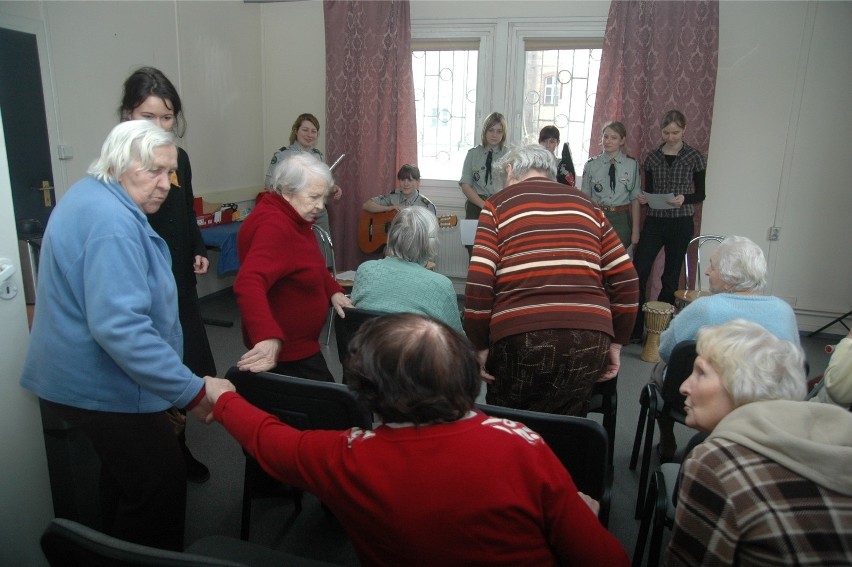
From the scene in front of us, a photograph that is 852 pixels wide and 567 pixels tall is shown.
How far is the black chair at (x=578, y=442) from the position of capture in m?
1.33

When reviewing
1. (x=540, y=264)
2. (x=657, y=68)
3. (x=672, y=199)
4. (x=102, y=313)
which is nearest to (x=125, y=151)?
(x=102, y=313)

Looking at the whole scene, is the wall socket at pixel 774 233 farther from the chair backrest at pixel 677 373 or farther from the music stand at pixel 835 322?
the chair backrest at pixel 677 373

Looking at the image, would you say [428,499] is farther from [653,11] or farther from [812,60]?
[812,60]

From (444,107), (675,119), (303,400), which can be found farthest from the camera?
(444,107)

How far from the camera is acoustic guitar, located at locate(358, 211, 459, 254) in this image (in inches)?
193

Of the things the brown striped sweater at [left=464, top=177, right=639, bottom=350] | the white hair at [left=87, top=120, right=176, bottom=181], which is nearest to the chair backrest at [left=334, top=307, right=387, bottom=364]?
the brown striped sweater at [left=464, top=177, right=639, bottom=350]

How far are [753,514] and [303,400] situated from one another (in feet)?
3.33

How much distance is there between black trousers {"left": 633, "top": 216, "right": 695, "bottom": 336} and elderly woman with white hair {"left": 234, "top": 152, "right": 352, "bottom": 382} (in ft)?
9.88

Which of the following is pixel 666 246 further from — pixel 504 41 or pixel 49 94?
pixel 49 94

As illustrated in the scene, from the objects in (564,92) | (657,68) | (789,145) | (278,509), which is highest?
(657,68)

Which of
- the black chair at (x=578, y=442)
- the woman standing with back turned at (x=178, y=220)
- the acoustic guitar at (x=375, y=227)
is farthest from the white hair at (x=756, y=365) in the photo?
the acoustic guitar at (x=375, y=227)

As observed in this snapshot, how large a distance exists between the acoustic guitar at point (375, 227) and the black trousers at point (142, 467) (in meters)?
3.54

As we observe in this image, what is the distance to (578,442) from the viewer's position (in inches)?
53.4

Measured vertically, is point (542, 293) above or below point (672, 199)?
below
